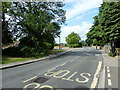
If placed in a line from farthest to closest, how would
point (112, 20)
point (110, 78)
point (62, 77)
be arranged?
point (112, 20) < point (62, 77) < point (110, 78)

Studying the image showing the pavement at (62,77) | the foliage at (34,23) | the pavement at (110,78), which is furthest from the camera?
the foliage at (34,23)

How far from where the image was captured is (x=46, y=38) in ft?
73.2

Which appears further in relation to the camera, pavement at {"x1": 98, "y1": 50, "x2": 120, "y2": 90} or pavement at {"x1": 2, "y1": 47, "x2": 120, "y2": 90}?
pavement at {"x1": 2, "y1": 47, "x2": 120, "y2": 90}

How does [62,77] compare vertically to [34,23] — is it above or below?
below

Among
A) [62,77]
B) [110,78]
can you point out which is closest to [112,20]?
[110,78]

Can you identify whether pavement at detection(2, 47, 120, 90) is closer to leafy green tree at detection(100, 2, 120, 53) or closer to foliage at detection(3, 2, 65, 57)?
leafy green tree at detection(100, 2, 120, 53)

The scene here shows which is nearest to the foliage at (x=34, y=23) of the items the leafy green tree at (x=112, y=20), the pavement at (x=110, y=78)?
the leafy green tree at (x=112, y=20)

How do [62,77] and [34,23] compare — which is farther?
[34,23]

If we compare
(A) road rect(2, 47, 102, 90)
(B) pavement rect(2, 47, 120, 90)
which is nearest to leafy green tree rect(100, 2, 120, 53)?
(B) pavement rect(2, 47, 120, 90)

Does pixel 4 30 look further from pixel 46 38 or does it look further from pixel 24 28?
pixel 46 38

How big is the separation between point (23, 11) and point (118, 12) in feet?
53.9

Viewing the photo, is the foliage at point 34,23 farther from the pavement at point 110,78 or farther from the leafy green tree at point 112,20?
the pavement at point 110,78

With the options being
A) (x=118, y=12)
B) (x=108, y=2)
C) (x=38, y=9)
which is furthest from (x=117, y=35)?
(x=38, y=9)

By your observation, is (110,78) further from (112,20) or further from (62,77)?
(112,20)
